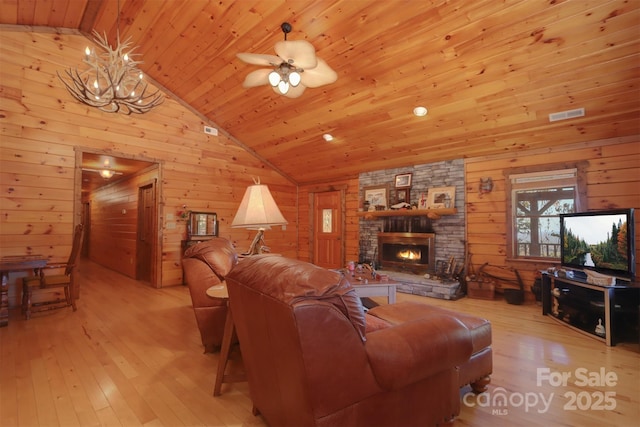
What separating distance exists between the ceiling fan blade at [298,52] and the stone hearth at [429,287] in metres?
3.35

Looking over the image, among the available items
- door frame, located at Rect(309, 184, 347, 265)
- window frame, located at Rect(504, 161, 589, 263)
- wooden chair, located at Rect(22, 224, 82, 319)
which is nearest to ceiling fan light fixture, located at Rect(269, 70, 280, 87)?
wooden chair, located at Rect(22, 224, 82, 319)

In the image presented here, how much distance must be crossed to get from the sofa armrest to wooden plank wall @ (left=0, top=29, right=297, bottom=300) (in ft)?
16.8

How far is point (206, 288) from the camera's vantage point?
2586mm

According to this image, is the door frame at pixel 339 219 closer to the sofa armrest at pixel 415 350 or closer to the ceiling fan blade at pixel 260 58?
the ceiling fan blade at pixel 260 58

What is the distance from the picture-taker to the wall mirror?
570cm

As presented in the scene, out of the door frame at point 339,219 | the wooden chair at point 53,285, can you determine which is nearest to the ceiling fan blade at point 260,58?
the wooden chair at point 53,285

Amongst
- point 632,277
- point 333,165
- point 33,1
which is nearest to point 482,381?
point 632,277

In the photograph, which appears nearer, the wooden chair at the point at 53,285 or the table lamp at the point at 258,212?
the table lamp at the point at 258,212

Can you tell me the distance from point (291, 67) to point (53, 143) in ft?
13.2

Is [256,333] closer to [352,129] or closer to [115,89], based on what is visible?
[115,89]

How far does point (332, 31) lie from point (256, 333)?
3392 millimetres

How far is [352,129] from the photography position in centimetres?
509

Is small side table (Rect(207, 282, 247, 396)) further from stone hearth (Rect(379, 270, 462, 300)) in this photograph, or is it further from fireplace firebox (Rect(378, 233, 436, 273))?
fireplace firebox (Rect(378, 233, 436, 273))

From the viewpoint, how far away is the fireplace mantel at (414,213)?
4977 millimetres
